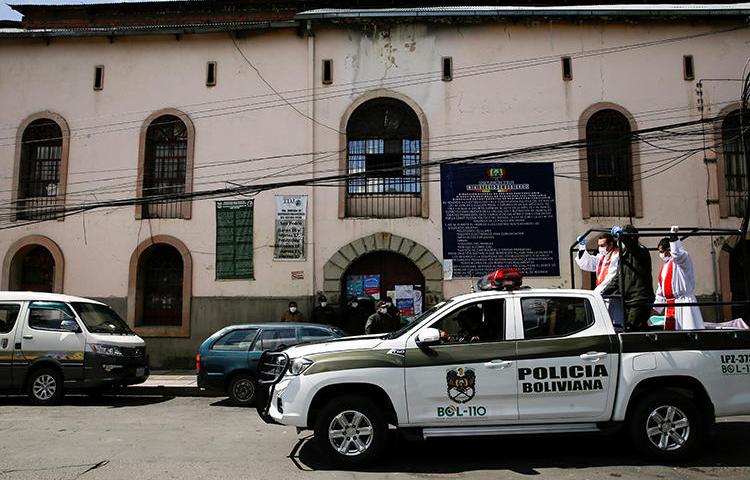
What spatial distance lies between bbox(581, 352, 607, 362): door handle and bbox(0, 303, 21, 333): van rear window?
10080 millimetres

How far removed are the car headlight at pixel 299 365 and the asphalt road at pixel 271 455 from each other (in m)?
0.99

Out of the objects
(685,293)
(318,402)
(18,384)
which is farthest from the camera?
(18,384)

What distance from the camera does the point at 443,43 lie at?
1536cm

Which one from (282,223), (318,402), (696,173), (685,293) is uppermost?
(696,173)

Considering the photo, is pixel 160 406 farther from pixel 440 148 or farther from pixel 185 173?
pixel 440 148

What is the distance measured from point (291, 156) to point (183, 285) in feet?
14.8

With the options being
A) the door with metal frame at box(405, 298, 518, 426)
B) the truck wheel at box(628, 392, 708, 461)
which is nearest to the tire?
the door with metal frame at box(405, 298, 518, 426)

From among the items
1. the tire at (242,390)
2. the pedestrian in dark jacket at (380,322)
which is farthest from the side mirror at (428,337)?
the pedestrian in dark jacket at (380,322)

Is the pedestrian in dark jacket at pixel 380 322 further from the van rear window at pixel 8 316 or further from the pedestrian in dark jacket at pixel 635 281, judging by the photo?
the van rear window at pixel 8 316

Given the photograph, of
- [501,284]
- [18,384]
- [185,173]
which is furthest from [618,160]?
[18,384]

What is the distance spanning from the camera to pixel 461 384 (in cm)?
573

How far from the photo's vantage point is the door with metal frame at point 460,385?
225 inches

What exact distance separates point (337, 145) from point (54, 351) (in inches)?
327

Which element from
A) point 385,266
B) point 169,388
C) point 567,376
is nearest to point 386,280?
point 385,266
